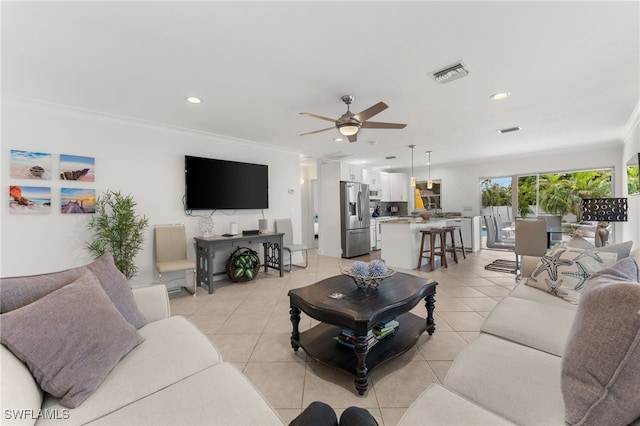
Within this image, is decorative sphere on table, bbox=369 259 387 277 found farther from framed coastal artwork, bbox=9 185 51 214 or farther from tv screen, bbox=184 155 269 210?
framed coastal artwork, bbox=9 185 51 214

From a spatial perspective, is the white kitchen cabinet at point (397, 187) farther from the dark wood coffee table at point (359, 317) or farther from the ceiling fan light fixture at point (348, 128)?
the dark wood coffee table at point (359, 317)

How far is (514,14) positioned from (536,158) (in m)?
6.29

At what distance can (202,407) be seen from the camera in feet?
3.36

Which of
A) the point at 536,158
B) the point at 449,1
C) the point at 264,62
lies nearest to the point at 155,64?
the point at 264,62

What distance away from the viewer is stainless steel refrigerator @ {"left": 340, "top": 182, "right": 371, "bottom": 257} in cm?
640

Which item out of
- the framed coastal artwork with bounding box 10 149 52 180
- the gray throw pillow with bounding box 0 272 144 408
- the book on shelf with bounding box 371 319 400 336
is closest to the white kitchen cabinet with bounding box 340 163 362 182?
the book on shelf with bounding box 371 319 400 336

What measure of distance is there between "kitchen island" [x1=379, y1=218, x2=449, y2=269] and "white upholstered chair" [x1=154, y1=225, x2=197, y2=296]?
3507 mm

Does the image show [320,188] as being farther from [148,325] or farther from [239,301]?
A: [148,325]

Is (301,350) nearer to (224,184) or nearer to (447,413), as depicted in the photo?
(447,413)

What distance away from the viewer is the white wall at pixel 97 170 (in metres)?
3.02

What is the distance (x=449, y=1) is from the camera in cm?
166

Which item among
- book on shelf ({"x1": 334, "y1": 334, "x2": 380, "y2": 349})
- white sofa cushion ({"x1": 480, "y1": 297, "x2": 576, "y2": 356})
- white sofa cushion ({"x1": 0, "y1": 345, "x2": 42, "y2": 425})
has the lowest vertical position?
book on shelf ({"x1": 334, "y1": 334, "x2": 380, "y2": 349})

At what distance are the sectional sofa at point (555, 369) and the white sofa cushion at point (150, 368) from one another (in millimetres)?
1013

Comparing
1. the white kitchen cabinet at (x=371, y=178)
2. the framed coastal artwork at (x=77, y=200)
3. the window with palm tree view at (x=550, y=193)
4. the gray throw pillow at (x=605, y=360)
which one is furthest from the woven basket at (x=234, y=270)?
the window with palm tree view at (x=550, y=193)
